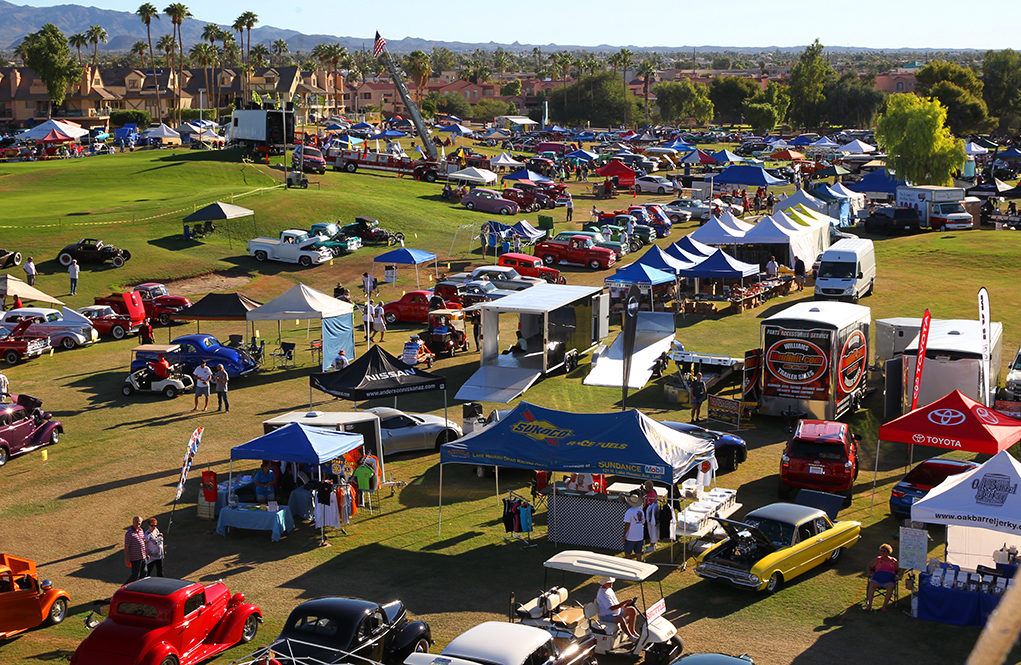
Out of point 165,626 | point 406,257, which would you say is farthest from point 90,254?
point 165,626

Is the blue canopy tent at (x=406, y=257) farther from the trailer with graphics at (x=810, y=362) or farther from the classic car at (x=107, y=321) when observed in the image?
the trailer with graphics at (x=810, y=362)

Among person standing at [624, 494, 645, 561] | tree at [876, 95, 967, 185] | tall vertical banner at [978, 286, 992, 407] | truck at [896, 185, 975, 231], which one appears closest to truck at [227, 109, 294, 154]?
truck at [896, 185, 975, 231]

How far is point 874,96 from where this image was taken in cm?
14250

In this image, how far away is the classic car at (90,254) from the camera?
Answer: 4291cm

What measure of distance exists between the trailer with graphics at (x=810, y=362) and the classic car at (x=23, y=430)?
17809 millimetres

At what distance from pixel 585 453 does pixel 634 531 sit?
1.62m

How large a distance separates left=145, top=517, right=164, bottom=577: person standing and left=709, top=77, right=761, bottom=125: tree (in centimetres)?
14584

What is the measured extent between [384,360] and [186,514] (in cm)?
617

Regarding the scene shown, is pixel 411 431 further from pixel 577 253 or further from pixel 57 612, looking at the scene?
pixel 577 253

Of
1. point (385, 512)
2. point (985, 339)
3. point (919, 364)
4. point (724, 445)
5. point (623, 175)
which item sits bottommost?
point (385, 512)

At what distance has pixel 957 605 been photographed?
1423cm

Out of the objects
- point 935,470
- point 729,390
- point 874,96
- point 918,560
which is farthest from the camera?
point 874,96

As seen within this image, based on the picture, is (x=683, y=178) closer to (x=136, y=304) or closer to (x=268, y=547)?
(x=136, y=304)

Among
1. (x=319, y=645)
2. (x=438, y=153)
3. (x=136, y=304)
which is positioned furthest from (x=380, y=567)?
(x=438, y=153)
